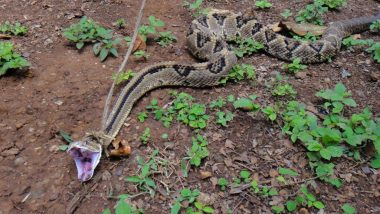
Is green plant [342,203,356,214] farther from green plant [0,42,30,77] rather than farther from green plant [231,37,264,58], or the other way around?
green plant [0,42,30,77]

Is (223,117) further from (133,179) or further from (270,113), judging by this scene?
(133,179)

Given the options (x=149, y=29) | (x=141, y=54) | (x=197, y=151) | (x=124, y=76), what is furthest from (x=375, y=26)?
(x=124, y=76)

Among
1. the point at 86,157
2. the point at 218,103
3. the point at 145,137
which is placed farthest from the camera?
the point at 218,103

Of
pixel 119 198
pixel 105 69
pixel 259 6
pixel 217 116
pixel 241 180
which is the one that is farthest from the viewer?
pixel 259 6

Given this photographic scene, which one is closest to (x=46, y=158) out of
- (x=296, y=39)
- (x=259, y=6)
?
(x=296, y=39)

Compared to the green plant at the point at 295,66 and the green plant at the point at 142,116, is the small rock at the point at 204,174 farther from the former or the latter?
the green plant at the point at 295,66

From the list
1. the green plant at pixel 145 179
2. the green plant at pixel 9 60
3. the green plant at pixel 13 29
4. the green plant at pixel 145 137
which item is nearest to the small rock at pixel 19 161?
the green plant at pixel 145 179

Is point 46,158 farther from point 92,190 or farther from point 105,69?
point 105,69
